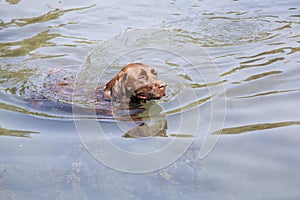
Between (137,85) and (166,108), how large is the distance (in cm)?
54

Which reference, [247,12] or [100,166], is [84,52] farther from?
[100,166]

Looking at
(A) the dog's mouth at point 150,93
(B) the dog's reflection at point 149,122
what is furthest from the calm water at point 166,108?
(A) the dog's mouth at point 150,93

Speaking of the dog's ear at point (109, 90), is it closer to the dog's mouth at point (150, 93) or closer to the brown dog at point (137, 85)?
the brown dog at point (137, 85)

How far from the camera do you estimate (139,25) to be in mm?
11039

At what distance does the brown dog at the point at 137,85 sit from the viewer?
6.16 m

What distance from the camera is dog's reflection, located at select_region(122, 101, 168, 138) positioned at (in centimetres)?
559

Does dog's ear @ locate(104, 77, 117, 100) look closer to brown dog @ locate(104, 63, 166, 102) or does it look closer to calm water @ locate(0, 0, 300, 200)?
brown dog @ locate(104, 63, 166, 102)

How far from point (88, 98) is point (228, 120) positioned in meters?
2.10

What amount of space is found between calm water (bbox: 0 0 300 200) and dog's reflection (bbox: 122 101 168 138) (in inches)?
1.4

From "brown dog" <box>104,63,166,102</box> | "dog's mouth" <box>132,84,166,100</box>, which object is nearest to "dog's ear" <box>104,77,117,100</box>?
"brown dog" <box>104,63,166,102</box>

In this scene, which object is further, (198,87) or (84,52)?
(84,52)

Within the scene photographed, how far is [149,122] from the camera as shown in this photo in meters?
6.05

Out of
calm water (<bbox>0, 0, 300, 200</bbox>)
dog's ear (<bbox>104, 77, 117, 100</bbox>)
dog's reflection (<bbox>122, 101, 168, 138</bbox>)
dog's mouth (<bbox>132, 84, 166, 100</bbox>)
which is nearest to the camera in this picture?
calm water (<bbox>0, 0, 300, 200</bbox>)

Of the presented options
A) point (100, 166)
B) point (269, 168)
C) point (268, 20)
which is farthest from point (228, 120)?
point (268, 20)
